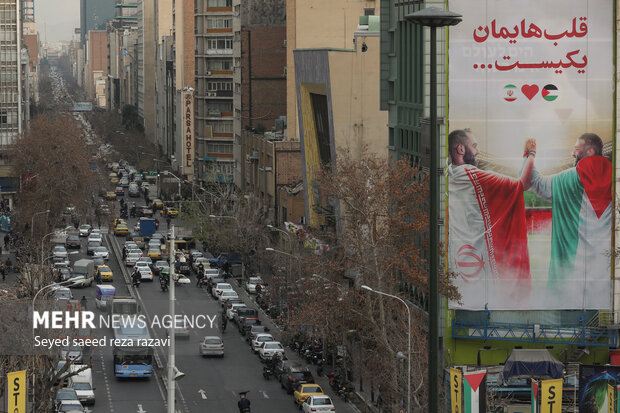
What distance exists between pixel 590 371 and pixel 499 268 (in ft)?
40.2

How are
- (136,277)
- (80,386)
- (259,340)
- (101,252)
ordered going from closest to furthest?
(80,386)
(259,340)
(136,277)
(101,252)

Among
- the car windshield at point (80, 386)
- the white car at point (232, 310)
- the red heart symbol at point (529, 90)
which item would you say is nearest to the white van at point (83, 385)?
the car windshield at point (80, 386)

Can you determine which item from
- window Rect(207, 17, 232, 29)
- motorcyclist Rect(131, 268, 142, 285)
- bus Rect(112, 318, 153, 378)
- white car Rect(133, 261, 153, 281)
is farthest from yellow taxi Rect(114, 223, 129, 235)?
bus Rect(112, 318, 153, 378)

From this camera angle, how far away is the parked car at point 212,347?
71.8 m

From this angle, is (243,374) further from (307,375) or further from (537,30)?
(537,30)

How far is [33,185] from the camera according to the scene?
122 m

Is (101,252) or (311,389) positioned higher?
(311,389)

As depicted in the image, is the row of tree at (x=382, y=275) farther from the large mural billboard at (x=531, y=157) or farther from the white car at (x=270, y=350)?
the white car at (x=270, y=350)

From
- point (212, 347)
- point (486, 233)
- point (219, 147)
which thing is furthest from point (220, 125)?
point (486, 233)

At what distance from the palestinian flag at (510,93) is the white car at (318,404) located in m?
13.5

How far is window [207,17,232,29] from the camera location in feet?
531

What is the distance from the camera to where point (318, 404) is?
189ft

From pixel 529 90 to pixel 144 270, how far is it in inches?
1807

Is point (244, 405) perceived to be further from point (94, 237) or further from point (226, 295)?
point (94, 237)
